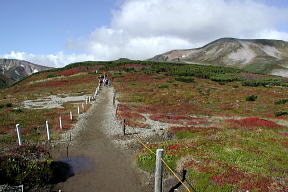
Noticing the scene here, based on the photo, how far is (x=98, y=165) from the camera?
13266 millimetres

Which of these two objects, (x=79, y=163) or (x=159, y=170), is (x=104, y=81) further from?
(x=159, y=170)

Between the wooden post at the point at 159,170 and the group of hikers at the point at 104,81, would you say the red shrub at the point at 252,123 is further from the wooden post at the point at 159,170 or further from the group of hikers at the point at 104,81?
the group of hikers at the point at 104,81

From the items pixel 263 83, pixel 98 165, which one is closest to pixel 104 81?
pixel 98 165

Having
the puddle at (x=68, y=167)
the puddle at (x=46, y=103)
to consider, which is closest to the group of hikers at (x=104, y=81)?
the puddle at (x=46, y=103)

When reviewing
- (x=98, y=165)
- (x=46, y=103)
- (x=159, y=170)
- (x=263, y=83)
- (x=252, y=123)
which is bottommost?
(x=252, y=123)

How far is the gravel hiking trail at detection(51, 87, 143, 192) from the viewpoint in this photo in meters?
10.9

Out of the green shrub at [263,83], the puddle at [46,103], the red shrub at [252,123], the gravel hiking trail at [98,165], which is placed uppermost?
the green shrub at [263,83]

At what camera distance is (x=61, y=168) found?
41.4 feet

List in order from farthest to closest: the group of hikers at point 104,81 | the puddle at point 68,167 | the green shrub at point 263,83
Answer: the green shrub at point 263,83, the group of hikers at point 104,81, the puddle at point 68,167

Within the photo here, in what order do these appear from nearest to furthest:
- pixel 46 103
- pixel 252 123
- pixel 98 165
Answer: pixel 98 165
pixel 252 123
pixel 46 103

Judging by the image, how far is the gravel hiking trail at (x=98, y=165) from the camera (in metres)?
10.9

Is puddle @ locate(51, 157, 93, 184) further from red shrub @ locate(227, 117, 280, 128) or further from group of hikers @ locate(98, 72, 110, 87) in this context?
group of hikers @ locate(98, 72, 110, 87)

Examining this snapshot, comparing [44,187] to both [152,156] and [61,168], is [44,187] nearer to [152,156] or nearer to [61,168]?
[61,168]

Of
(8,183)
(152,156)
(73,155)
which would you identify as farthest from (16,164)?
(152,156)
